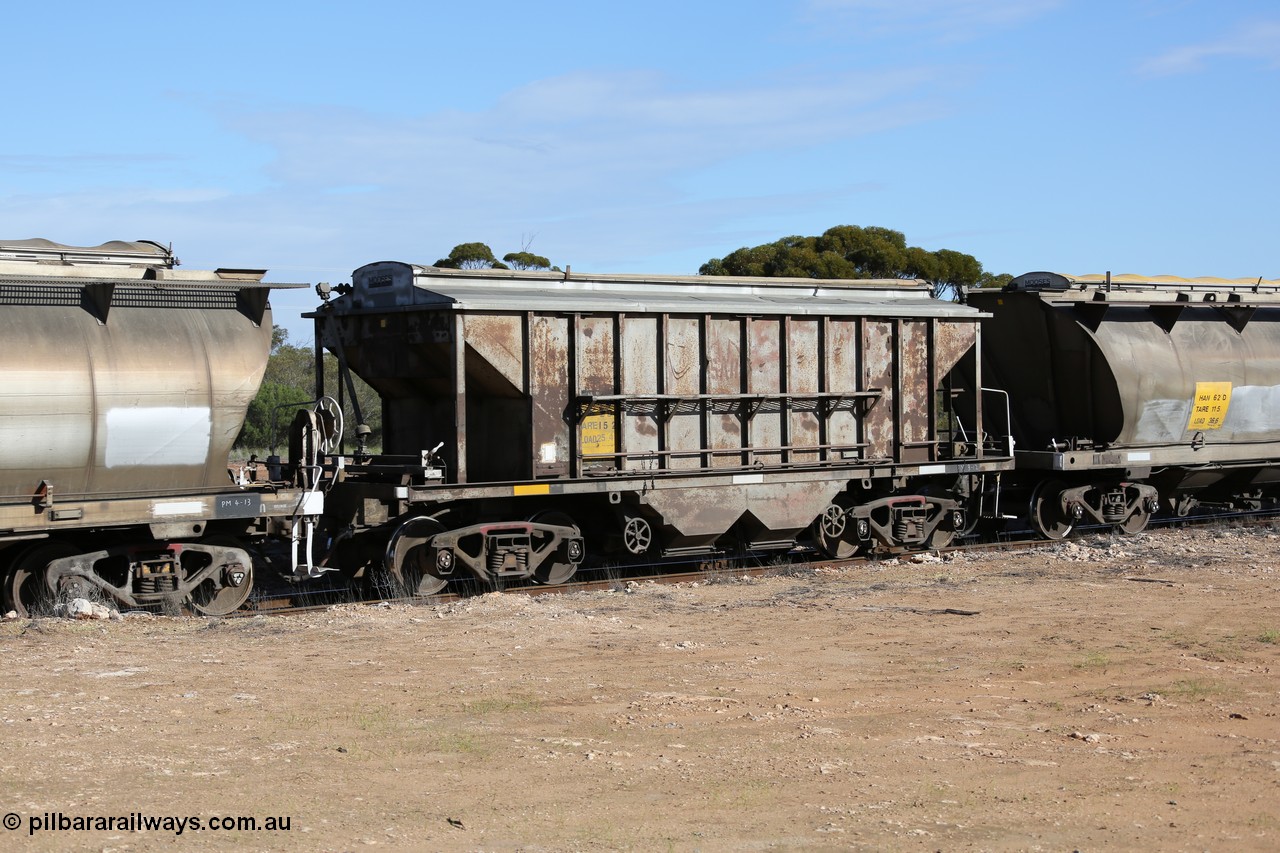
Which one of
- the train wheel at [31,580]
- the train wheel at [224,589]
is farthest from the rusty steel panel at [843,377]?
the train wheel at [31,580]

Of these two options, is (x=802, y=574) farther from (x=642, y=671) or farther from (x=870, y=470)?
(x=642, y=671)

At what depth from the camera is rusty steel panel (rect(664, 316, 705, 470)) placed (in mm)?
15258

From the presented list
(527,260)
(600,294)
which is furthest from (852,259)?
(600,294)

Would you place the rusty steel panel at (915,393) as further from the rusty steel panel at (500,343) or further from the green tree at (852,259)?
the green tree at (852,259)

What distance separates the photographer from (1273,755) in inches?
301

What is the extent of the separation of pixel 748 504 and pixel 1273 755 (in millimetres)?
8497

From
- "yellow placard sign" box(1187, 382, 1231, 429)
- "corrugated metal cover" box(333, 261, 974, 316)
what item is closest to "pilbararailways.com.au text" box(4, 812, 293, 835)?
"corrugated metal cover" box(333, 261, 974, 316)

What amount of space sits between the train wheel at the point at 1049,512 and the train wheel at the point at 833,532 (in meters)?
3.58

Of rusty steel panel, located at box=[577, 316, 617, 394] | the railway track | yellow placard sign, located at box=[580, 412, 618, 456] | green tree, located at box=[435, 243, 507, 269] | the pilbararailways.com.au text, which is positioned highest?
green tree, located at box=[435, 243, 507, 269]

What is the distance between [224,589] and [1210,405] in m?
14.5

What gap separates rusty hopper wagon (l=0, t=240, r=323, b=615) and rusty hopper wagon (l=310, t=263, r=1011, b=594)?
1.77 metres

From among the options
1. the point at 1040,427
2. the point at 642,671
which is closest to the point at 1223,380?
the point at 1040,427

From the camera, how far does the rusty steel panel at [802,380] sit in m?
16.1

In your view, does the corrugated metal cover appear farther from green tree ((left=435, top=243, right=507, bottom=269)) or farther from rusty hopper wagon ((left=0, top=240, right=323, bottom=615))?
green tree ((left=435, top=243, right=507, bottom=269))
